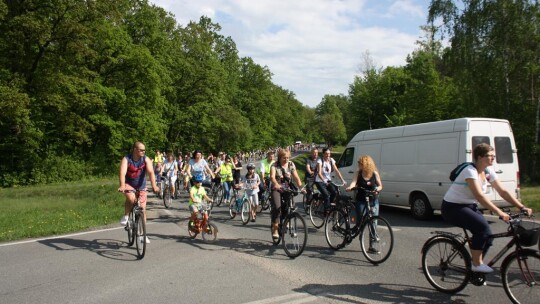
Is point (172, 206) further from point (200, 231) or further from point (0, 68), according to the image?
point (0, 68)

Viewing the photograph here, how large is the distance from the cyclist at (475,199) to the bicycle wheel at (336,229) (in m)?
2.73

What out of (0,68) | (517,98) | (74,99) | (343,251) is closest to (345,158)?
(343,251)

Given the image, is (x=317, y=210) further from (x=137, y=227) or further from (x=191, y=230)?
(x=137, y=227)

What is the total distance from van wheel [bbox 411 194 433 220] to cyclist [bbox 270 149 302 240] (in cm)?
452

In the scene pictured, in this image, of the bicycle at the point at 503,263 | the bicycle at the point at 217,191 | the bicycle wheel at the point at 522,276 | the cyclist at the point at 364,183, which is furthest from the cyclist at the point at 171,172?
the bicycle wheel at the point at 522,276

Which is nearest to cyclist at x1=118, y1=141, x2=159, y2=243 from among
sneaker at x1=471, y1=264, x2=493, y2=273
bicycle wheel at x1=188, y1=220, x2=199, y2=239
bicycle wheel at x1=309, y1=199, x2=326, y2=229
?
bicycle wheel at x1=188, y1=220, x2=199, y2=239

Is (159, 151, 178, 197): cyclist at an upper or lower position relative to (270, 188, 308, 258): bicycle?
upper

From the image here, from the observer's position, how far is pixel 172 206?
15617 mm

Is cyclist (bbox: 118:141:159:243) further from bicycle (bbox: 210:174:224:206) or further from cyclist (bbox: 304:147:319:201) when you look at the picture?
bicycle (bbox: 210:174:224:206)

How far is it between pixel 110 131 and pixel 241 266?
102 ft

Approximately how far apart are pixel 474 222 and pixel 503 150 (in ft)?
22.7

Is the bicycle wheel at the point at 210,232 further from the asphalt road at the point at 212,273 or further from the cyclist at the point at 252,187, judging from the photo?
the cyclist at the point at 252,187

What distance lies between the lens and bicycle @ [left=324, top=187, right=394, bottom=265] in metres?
6.88

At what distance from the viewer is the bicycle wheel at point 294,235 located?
7.22m
